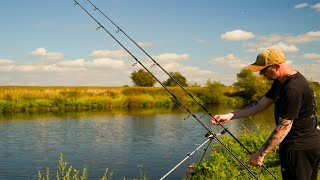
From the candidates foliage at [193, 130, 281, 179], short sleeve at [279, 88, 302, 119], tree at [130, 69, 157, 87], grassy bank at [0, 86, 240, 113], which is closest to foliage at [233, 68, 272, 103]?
grassy bank at [0, 86, 240, 113]

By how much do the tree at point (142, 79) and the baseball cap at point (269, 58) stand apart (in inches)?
3207

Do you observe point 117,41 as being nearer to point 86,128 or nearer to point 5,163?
point 5,163

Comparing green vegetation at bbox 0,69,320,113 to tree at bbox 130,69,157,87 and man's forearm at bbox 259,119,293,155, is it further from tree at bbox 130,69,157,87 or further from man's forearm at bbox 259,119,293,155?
man's forearm at bbox 259,119,293,155

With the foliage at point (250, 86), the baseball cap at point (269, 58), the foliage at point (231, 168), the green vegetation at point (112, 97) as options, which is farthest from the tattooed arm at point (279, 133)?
the foliage at point (250, 86)

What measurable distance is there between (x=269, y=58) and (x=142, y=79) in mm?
85042

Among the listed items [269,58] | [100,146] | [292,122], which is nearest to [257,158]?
[292,122]

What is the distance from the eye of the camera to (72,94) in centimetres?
4900

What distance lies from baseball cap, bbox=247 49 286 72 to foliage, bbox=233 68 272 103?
2337 inches

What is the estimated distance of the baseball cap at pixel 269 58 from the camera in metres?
4.00

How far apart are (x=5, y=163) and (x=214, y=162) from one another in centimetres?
1017

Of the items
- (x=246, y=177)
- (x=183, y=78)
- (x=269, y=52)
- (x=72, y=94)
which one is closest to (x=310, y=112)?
(x=269, y=52)

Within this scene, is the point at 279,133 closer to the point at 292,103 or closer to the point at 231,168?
the point at 292,103

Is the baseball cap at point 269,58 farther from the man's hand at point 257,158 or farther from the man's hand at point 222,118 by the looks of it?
the man's hand at point 222,118

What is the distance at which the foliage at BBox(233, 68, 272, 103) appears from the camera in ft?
207
